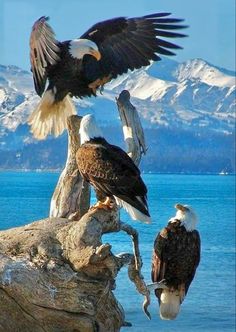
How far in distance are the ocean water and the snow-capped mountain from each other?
10438 mm

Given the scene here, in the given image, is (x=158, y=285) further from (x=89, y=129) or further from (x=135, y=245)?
(x=89, y=129)

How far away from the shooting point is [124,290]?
19.4 metres

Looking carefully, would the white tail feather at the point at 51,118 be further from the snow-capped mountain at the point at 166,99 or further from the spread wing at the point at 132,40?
the snow-capped mountain at the point at 166,99

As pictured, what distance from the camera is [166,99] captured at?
124375 mm

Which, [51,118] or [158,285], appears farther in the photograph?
[51,118]

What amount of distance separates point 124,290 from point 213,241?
42.3 ft

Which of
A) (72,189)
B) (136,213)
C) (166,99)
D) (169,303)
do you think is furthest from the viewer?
(166,99)

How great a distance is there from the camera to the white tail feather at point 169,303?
730 centimetres

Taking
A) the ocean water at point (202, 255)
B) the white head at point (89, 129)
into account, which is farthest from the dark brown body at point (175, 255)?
the ocean water at point (202, 255)

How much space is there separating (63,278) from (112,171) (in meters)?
0.63

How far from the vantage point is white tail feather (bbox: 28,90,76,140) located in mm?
7906

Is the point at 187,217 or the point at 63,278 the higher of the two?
the point at 187,217

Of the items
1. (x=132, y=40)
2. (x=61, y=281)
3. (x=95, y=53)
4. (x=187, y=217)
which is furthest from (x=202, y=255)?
(x=61, y=281)

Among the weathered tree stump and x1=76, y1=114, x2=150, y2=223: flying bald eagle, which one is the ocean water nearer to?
the weathered tree stump
